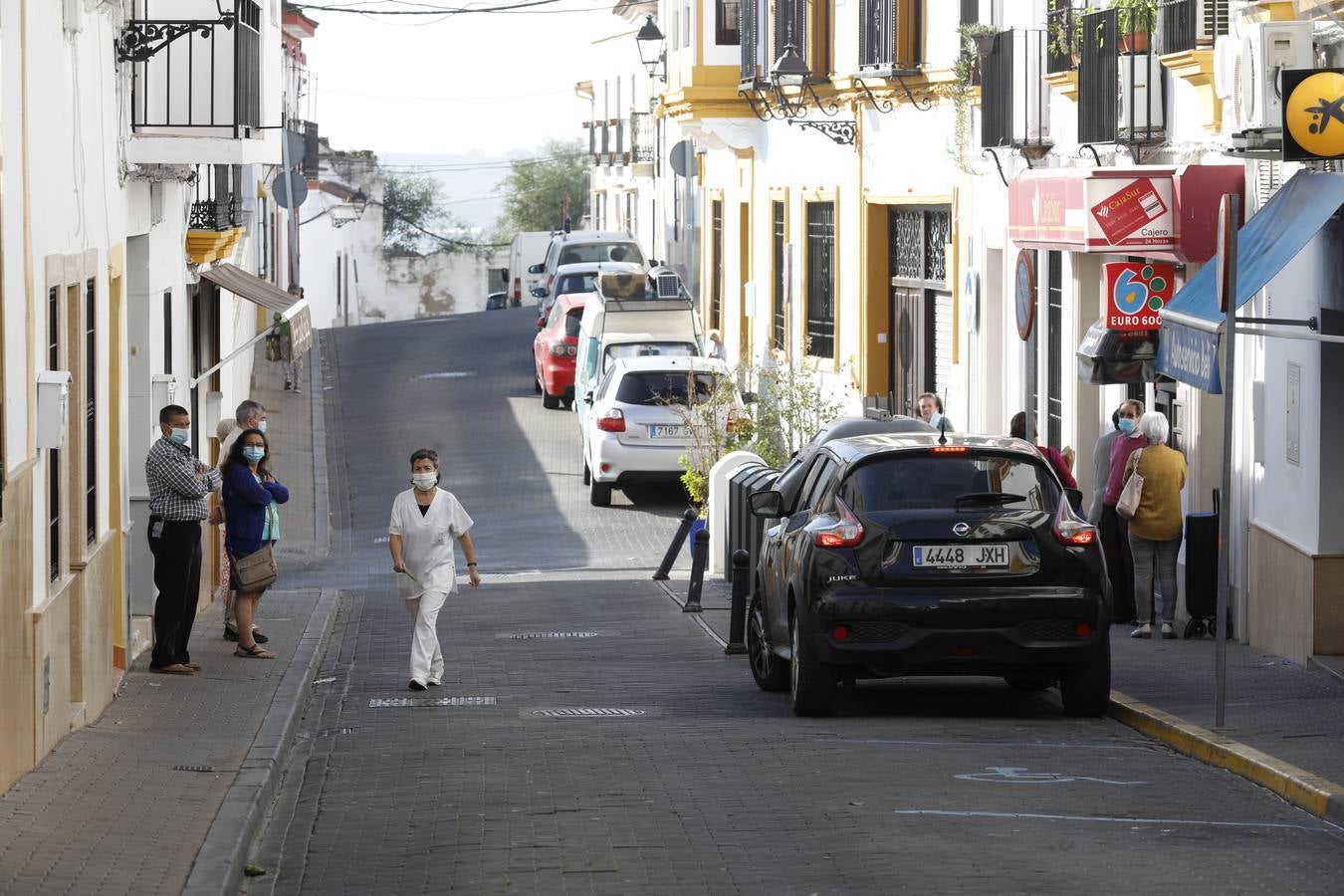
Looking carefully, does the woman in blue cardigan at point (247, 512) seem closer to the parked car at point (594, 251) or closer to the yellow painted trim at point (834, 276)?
the yellow painted trim at point (834, 276)

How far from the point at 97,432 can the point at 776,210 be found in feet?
66.9

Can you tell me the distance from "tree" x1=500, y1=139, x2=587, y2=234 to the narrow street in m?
84.3

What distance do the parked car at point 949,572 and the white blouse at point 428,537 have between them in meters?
3.07

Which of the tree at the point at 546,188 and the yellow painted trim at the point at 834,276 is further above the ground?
the tree at the point at 546,188

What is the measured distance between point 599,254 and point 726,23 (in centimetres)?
1936

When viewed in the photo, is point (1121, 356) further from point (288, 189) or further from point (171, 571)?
point (288, 189)

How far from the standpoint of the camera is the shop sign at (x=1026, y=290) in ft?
71.9

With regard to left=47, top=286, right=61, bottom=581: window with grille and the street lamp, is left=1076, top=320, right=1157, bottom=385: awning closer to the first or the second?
left=47, top=286, right=61, bottom=581: window with grille

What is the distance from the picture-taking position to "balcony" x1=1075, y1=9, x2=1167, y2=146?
17375 mm

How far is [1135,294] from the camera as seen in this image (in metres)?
17.7

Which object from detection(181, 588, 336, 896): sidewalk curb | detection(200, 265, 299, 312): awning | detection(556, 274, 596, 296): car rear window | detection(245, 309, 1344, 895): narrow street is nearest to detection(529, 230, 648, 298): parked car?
detection(556, 274, 596, 296): car rear window

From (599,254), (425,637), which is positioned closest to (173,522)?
(425,637)

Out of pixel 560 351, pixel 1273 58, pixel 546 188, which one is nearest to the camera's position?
pixel 1273 58

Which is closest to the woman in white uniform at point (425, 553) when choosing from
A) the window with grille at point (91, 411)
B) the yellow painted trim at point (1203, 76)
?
the window with grille at point (91, 411)
